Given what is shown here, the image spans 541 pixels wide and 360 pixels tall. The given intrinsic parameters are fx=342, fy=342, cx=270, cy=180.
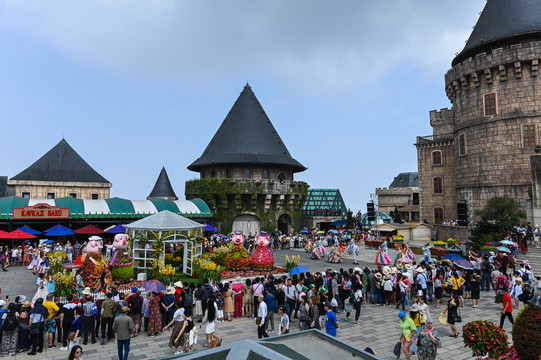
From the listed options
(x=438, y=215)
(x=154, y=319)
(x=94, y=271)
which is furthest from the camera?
(x=438, y=215)

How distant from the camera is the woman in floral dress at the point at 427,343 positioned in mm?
7205

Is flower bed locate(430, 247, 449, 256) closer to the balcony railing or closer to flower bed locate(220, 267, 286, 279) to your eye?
flower bed locate(220, 267, 286, 279)

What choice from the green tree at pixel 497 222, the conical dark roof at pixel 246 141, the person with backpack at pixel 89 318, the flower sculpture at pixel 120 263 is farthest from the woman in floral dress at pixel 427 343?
the conical dark roof at pixel 246 141

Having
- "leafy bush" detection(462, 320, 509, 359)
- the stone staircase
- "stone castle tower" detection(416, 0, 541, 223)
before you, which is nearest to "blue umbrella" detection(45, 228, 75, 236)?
"leafy bush" detection(462, 320, 509, 359)

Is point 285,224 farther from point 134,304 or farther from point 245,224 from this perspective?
point 134,304

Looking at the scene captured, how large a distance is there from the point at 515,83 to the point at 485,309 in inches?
961

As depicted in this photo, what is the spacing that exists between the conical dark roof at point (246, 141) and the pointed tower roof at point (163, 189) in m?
14.9

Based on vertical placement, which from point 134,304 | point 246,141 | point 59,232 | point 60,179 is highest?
point 246,141

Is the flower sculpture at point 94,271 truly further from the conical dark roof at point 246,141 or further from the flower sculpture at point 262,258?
the conical dark roof at point 246,141

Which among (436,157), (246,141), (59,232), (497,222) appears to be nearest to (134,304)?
(59,232)

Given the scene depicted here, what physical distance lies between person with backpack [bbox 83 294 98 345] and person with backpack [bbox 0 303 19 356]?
5.04ft

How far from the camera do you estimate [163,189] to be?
5278cm

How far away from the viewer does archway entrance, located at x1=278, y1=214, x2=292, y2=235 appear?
38.0 m

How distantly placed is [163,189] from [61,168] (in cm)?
1499
